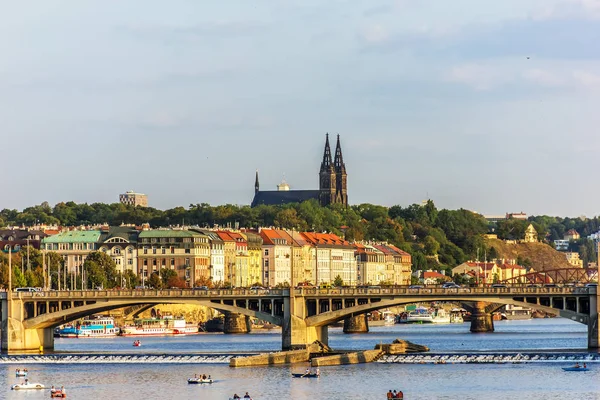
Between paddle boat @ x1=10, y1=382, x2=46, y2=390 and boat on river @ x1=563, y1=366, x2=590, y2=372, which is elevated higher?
boat on river @ x1=563, y1=366, x2=590, y2=372

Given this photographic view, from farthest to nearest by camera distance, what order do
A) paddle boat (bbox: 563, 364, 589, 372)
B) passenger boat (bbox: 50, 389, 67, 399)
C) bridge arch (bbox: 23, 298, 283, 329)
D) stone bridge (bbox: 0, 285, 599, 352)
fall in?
bridge arch (bbox: 23, 298, 283, 329), stone bridge (bbox: 0, 285, 599, 352), paddle boat (bbox: 563, 364, 589, 372), passenger boat (bbox: 50, 389, 67, 399)

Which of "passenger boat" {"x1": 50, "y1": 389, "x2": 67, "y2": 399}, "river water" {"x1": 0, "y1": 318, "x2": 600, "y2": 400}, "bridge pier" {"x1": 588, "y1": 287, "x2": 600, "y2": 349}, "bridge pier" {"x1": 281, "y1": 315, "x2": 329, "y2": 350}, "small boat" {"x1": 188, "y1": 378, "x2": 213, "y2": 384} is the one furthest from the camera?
"bridge pier" {"x1": 281, "y1": 315, "x2": 329, "y2": 350}

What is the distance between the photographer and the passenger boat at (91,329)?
189m

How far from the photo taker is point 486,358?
133 meters

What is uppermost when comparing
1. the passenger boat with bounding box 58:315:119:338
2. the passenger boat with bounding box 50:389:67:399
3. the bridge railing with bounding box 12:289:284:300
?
the bridge railing with bounding box 12:289:284:300

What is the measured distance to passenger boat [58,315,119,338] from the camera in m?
189

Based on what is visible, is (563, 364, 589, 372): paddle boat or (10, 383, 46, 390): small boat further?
(563, 364, 589, 372): paddle boat

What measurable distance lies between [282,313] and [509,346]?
85.9ft

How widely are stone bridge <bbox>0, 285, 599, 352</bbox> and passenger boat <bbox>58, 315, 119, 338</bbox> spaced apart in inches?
1654

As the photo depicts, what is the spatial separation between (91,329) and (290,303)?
179 ft

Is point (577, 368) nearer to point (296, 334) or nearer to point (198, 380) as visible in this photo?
point (198, 380)

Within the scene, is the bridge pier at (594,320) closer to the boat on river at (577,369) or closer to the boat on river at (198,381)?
the boat on river at (577,369)

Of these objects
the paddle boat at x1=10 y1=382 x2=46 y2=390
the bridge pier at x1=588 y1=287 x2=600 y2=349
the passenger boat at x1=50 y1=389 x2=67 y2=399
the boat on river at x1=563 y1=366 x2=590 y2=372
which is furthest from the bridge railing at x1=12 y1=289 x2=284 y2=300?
the passenger boat at x1=50 y1=389 x2=67 y2=399

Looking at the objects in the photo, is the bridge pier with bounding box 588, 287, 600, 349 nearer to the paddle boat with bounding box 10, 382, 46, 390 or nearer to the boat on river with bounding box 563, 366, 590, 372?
the boat on river with bounding box 563, 366, 590, 372
